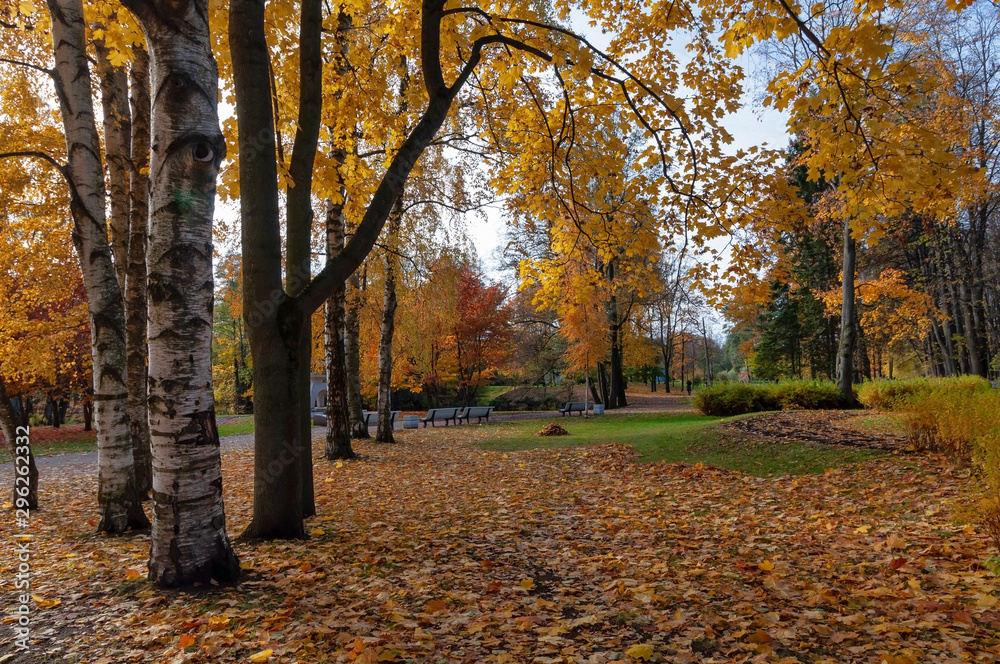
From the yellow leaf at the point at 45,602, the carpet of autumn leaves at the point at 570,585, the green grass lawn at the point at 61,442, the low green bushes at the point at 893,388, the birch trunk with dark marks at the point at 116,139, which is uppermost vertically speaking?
the birch trunk with dark marks at the point at 116,139

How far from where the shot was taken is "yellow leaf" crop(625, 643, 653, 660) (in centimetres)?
251

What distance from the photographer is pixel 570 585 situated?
356 cm

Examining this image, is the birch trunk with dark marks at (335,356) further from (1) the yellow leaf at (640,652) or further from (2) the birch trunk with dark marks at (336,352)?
(1) the yellow leaf at (640,652)

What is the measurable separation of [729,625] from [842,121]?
3905 millimetres

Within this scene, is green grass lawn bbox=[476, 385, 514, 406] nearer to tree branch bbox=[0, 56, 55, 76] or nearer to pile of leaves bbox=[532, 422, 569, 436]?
pile of leaves bbox=[532, 422, 569, 436]

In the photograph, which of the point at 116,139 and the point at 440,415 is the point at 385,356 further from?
the point at 116,139

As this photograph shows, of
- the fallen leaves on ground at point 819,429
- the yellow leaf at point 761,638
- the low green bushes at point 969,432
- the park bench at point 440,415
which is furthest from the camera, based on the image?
the park bench at point 440,415

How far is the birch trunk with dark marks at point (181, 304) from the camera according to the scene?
10.0ft

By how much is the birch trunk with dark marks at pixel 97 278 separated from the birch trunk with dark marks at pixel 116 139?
1295mm

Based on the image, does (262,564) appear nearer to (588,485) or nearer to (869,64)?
(588,485)

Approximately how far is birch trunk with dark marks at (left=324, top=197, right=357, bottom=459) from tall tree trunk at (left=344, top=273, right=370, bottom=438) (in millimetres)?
1569

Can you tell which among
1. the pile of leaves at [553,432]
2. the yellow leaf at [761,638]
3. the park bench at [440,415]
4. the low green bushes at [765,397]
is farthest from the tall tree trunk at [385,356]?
the yellow leaf at [761,638]

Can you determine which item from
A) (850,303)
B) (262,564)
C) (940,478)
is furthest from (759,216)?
(850,303)

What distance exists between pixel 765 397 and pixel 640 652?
48.5 feet
